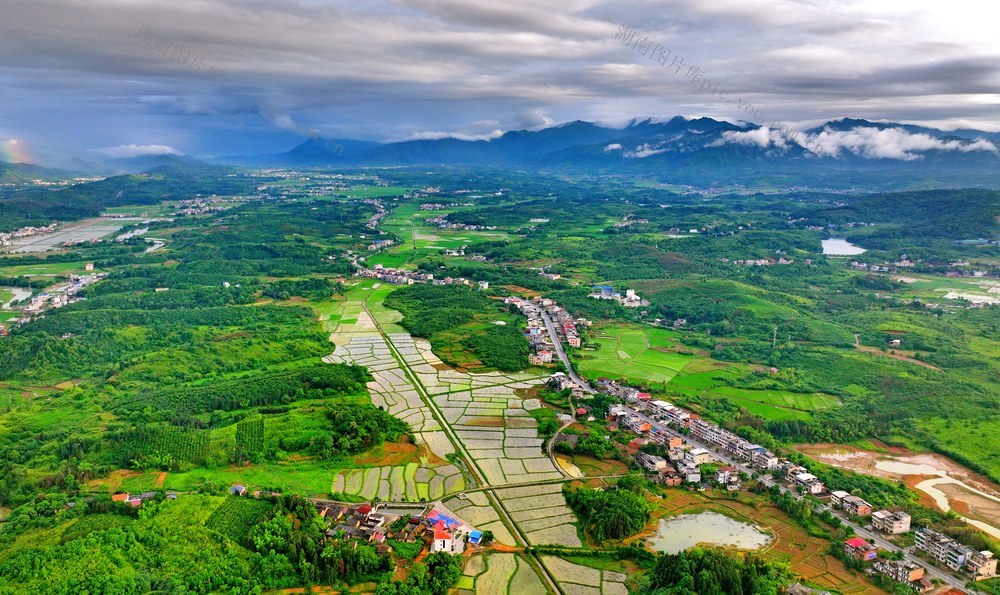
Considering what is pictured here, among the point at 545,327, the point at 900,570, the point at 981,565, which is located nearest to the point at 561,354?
the point at 545,327

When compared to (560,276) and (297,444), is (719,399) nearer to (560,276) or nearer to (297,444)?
(297,444)

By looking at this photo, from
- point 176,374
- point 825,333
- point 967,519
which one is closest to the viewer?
point 967,519

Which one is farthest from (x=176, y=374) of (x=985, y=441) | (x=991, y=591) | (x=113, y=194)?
(x=113, y=194)

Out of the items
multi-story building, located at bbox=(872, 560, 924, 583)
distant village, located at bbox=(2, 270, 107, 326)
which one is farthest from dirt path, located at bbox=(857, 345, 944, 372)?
distant village, located at bbox=(2, 270, 107, 326)

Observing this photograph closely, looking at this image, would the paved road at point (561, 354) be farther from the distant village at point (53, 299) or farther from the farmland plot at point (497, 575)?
the distant village at point (53, 299)

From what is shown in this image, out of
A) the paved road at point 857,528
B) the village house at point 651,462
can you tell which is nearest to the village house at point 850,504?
the paved road at point 857,528

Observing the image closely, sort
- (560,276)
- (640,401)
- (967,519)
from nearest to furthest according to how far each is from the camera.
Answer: (967,519), (640,401), (560,276)
